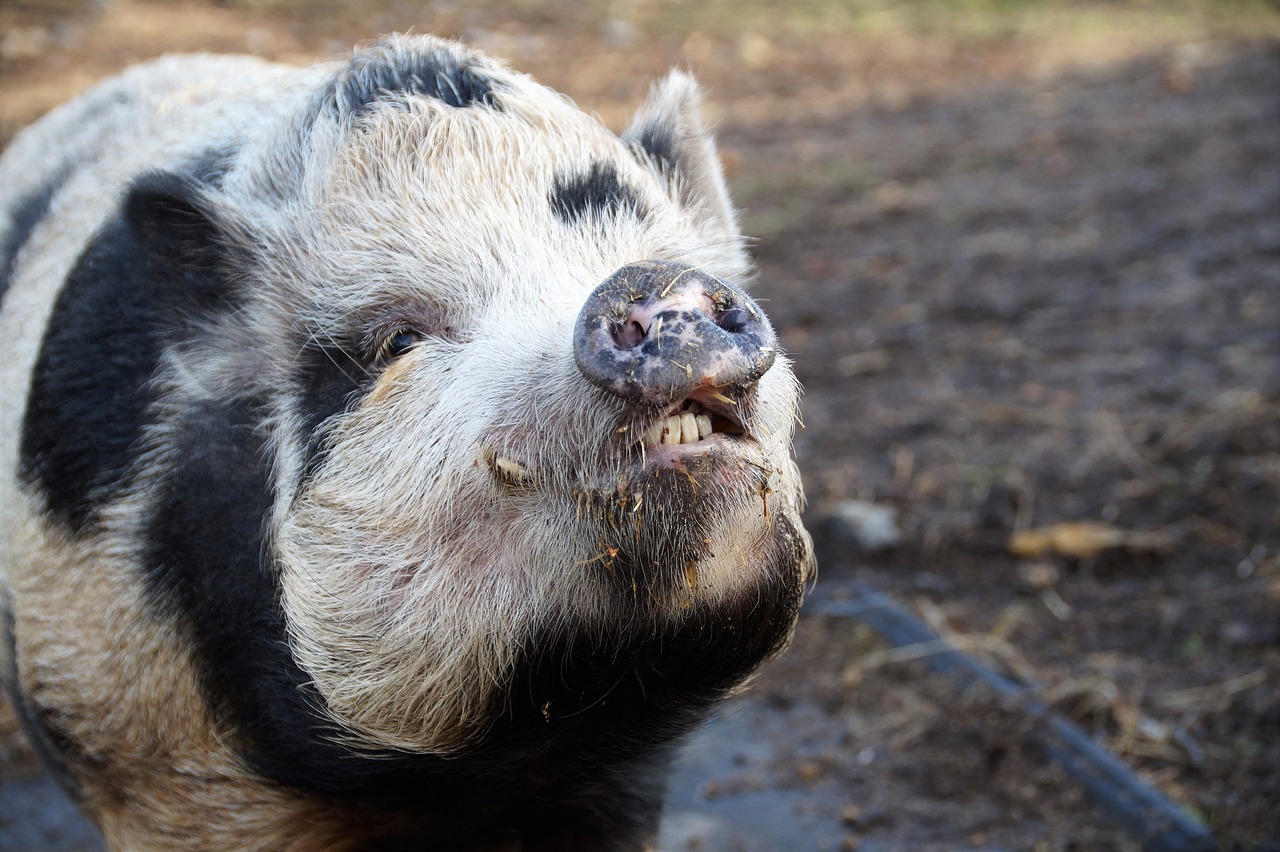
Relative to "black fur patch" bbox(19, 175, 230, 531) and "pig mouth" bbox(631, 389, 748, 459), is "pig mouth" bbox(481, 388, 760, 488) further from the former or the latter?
"black fur patch" bbox(19, 175, 230, 531)

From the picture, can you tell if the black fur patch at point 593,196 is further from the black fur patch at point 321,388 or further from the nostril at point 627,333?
the nostril at point 627,333

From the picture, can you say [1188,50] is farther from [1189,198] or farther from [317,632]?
[317,632]

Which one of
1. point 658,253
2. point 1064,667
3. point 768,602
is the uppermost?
point 658,253

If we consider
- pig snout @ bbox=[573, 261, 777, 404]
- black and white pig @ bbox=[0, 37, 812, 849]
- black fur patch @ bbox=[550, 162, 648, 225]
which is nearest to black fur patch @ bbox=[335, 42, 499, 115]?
black and white pig @ bbox=[0, 37, 812, 849]

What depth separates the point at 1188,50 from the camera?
10289 mm

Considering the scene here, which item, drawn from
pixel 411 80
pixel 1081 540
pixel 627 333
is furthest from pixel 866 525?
pixel 627 333

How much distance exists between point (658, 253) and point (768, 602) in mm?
784

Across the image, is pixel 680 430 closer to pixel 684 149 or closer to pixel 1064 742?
pixel 684 149

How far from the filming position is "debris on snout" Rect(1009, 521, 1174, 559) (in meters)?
4.26

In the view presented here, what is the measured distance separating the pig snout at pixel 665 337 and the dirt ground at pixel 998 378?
198cm

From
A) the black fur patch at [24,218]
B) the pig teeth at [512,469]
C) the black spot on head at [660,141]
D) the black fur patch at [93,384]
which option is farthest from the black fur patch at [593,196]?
the black fur patch at [24,218]

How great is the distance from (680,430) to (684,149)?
4.21ft

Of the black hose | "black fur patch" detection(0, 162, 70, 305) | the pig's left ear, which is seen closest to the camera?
the pig's left ear

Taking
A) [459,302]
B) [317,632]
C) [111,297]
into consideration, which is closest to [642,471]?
[459,302]
